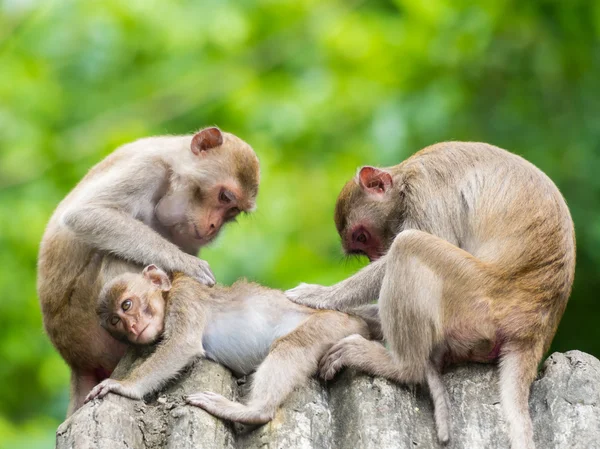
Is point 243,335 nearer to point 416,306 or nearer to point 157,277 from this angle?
point 157,277

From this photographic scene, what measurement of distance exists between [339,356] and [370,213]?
146 centimetres

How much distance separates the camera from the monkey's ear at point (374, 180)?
6.35 metres

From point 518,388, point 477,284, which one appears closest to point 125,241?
point 477,284

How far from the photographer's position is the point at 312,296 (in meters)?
5.99

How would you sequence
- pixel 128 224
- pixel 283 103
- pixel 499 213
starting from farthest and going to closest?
pixel 283 103
pixel 128 224
pixel 499 213

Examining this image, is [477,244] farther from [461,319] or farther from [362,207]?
[362,207]

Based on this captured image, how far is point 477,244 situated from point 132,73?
814cm

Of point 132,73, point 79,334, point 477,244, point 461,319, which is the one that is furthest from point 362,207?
point 132,73

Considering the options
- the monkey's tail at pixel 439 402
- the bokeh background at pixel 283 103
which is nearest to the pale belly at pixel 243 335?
the monkey's tail at pixel 439 402

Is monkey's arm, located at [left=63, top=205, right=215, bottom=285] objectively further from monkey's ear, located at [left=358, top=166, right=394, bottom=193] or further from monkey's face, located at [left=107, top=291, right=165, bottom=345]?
monkey's ear, located at [left=358, top=166, right=394, bottom=193]

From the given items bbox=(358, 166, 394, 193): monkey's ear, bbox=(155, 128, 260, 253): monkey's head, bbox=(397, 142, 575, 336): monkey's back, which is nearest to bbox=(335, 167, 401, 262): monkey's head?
bbox=(358, 166, 394, 193): monkey's ear

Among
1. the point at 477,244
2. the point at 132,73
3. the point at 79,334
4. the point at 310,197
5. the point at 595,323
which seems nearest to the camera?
the point at 477,244

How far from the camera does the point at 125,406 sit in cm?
479

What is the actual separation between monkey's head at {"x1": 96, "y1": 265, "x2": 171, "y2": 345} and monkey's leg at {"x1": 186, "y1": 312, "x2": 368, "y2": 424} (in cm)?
73
